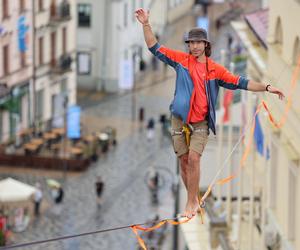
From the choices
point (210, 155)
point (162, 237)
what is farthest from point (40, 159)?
point (210, 155)

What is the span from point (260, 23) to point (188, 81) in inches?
1082

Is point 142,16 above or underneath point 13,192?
above

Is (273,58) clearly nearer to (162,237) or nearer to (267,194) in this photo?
(267,194)

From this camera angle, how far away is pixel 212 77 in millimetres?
20078

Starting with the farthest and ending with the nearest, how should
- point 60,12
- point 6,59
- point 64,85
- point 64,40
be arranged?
1. point 64,40
2. point 64,85
3. point 60,12
4. point 6,59

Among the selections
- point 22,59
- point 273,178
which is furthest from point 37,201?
point 273,178

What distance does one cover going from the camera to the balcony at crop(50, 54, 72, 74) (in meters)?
87.5

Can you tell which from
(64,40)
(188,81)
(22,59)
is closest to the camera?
(188,81)

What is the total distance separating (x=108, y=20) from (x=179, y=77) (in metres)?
79.1

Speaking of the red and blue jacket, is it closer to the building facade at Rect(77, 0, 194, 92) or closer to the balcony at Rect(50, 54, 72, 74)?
the balcony at Rect(50, 54, 72, 74)

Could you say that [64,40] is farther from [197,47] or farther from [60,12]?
[197,47]

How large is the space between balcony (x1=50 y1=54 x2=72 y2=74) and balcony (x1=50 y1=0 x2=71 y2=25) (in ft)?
8.15

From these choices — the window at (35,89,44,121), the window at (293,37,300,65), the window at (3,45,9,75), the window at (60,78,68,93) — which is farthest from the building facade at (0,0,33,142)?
the window at (293,37,300,65)

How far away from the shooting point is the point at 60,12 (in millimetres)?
88250
